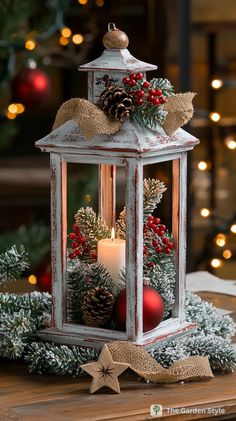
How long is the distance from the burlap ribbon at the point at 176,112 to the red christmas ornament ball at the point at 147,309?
222 millimetres

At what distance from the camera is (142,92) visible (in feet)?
4.71

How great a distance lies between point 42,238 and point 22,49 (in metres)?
0.53

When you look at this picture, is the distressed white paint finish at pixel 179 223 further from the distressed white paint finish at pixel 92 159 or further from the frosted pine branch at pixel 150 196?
the distressed white paint finish at pixel 92 159

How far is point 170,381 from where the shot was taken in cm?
141

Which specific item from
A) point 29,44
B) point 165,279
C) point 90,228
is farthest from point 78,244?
point 29,44

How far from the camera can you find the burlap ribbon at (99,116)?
4.64ft

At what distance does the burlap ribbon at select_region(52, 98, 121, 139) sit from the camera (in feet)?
4.64

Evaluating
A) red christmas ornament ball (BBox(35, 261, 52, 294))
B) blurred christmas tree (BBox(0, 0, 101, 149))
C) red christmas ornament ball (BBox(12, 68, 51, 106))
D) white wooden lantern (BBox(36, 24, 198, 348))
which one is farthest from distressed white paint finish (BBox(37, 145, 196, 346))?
red christmas ornament ball (BBox(12, 68, 51, 106))

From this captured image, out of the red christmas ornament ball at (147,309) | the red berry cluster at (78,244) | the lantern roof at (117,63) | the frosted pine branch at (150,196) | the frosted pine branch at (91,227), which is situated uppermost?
the lantern roof at (117,63)

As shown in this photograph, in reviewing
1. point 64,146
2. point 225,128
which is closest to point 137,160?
point 64,146

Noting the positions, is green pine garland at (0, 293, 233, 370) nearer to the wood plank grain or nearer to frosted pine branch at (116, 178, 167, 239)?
the wood plank grain

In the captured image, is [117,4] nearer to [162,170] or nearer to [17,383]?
[162,170]

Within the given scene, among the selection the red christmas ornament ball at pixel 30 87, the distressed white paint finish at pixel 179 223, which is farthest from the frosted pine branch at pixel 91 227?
the red christmas ornament ball at pixel 30 87

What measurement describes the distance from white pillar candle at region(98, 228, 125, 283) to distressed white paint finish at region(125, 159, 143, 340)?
7 cm
